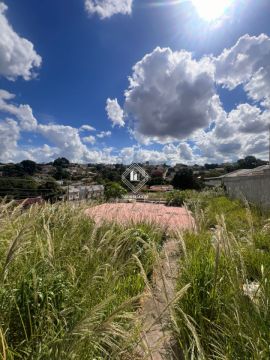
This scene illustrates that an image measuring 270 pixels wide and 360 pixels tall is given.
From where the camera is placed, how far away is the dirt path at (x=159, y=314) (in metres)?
1.32

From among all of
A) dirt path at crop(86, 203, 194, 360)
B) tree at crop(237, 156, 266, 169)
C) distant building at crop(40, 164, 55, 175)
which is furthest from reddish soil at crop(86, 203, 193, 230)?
tree at crop(237, 156, 266, 169)

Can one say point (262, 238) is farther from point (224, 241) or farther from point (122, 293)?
point (224, 241)

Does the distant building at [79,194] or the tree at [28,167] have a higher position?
the tree at [28,167]

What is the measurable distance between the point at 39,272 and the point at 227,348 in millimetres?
1208

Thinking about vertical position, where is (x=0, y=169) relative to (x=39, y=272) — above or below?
above

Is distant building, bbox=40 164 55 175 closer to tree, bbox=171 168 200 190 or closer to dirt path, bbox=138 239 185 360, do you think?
tree, bbox=171 168 200 190

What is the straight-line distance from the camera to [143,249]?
3.96 metres

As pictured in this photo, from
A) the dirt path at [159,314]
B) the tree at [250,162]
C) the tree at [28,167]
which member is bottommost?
the dirt path at [159,314]

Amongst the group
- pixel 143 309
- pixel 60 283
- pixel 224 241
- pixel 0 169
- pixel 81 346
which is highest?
pixel 0 169

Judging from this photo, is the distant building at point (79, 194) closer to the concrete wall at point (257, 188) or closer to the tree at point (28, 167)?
the concrete wall at point (257, 188)

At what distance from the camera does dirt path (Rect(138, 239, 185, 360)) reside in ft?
4.35

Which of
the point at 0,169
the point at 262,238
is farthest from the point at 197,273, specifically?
the point at 0,169

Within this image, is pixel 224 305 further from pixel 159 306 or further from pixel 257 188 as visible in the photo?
pixel 257 188

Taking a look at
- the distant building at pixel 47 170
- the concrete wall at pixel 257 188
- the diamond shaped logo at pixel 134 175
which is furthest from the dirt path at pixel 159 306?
the distant building at pixel 47 170
